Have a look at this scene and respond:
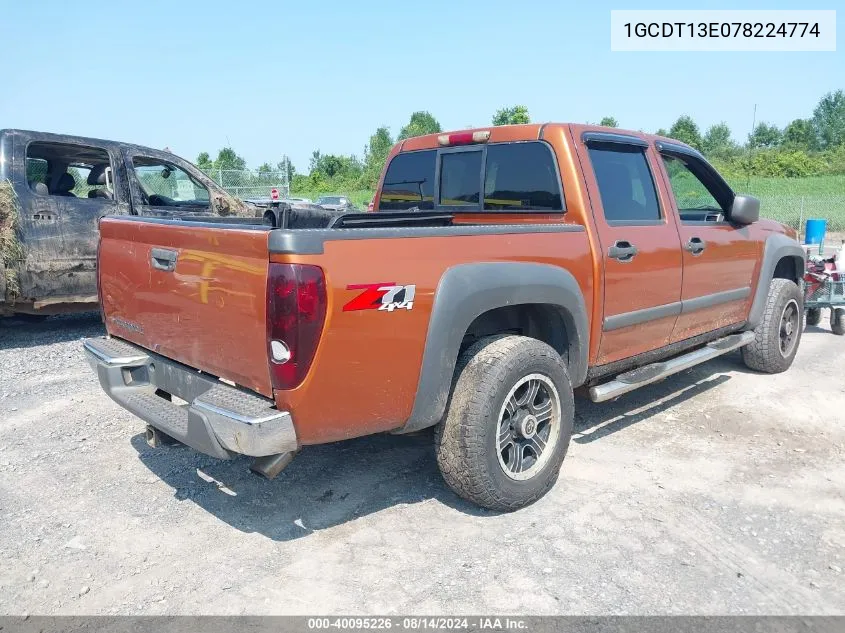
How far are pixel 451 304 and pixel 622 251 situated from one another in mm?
1399

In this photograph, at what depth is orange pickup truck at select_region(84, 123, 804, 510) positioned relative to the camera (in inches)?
103

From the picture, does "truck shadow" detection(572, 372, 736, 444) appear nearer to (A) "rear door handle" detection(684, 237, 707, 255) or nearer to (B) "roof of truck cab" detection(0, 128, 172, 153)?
(A) "rear door handle" detection(684, 237, 707, 255)

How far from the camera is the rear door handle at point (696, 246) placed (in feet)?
14.6

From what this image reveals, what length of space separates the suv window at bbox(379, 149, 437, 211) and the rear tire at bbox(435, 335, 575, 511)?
1.70 metres

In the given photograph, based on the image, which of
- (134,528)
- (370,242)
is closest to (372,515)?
(134,528)

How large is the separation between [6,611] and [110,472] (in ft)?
4.23

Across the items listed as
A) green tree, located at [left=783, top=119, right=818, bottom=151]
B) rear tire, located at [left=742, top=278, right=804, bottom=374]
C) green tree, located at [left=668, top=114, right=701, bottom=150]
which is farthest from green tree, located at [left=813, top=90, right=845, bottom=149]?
rear tire, located at [left=742, top=278, right=804, bottom=374]

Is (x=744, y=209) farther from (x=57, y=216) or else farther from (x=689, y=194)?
(x=57, y=216)

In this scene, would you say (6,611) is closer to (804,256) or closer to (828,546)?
(828,546)

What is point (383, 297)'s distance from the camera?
2.70 metres

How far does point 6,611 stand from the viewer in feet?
8.58

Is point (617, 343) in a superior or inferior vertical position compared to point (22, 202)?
inferior

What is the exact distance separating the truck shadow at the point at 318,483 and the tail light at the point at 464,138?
6.43 ft

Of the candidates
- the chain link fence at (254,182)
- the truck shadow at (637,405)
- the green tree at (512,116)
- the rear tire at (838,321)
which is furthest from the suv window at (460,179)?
the green tree at (512,116)
